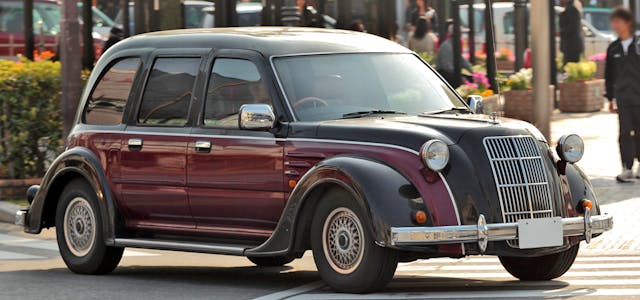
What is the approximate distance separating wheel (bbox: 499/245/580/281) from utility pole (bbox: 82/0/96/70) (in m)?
15.0

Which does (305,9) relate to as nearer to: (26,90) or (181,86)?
(26,90)

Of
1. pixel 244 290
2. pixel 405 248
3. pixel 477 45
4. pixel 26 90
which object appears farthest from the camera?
pixel 477 45

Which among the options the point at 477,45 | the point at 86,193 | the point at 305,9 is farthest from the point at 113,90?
the point at 477,45

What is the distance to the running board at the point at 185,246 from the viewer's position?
1038cm

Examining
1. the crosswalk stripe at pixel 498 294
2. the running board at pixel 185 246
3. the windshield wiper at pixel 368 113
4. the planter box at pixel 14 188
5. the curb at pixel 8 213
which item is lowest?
the curb at pixel 8 213

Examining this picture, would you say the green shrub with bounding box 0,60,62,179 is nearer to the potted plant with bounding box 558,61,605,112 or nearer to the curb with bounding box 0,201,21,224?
the curb with bounding box 0,201,21,224

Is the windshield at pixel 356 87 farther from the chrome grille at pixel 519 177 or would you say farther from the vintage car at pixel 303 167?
the chrome grille at pixel 519 177

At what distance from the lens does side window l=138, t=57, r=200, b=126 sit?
11133mm

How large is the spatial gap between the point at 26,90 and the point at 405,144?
837 centimetres

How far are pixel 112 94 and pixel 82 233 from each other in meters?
1.03

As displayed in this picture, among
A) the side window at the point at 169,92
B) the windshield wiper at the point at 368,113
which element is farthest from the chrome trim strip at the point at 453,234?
the side window at the point at 169,92

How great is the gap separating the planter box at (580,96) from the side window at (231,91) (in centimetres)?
1619

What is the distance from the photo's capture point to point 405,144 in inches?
379

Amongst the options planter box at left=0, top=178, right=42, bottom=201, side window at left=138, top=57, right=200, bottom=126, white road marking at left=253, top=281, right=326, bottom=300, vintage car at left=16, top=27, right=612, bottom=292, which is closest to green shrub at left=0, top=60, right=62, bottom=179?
planter box at left=0, top=178, right=42, bottom=201
